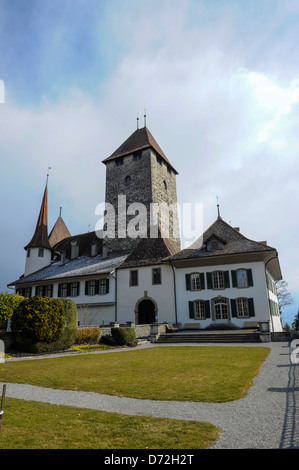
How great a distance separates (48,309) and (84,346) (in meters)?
3.23

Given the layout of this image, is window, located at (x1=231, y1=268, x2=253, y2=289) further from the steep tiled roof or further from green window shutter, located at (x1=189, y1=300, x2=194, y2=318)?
the steep tiled roof

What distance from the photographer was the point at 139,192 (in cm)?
3934

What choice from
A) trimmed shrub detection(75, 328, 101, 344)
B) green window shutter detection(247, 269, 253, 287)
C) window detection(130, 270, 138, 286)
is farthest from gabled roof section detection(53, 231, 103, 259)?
green window shutter detection(247, 269, 253, 287)

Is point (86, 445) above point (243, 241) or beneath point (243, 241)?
beneath

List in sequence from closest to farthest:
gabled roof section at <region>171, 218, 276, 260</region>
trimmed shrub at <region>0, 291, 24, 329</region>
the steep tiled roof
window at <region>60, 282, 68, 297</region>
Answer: trimmed shrub at <region>0, 291, 24, 329</region>, gabled roof section at <region>171, 218, 276, 260</region>, the steep tiled roof, window at <region>60, 282, 68, 297</region>

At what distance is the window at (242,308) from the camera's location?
952 inches

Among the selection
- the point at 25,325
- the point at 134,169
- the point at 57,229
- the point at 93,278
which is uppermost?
the point at 134,169

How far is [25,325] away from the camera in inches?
637

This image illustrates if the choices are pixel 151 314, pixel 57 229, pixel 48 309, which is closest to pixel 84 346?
pixel 48 309

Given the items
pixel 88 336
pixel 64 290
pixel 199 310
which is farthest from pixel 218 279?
pixel 64 290

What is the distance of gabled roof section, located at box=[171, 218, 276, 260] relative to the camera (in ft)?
80.5

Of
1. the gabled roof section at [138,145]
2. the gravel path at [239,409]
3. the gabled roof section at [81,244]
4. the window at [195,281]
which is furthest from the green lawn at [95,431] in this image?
the gabled roof section at [138,145]

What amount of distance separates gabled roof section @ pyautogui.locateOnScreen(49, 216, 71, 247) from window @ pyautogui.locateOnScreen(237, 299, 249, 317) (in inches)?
1200
